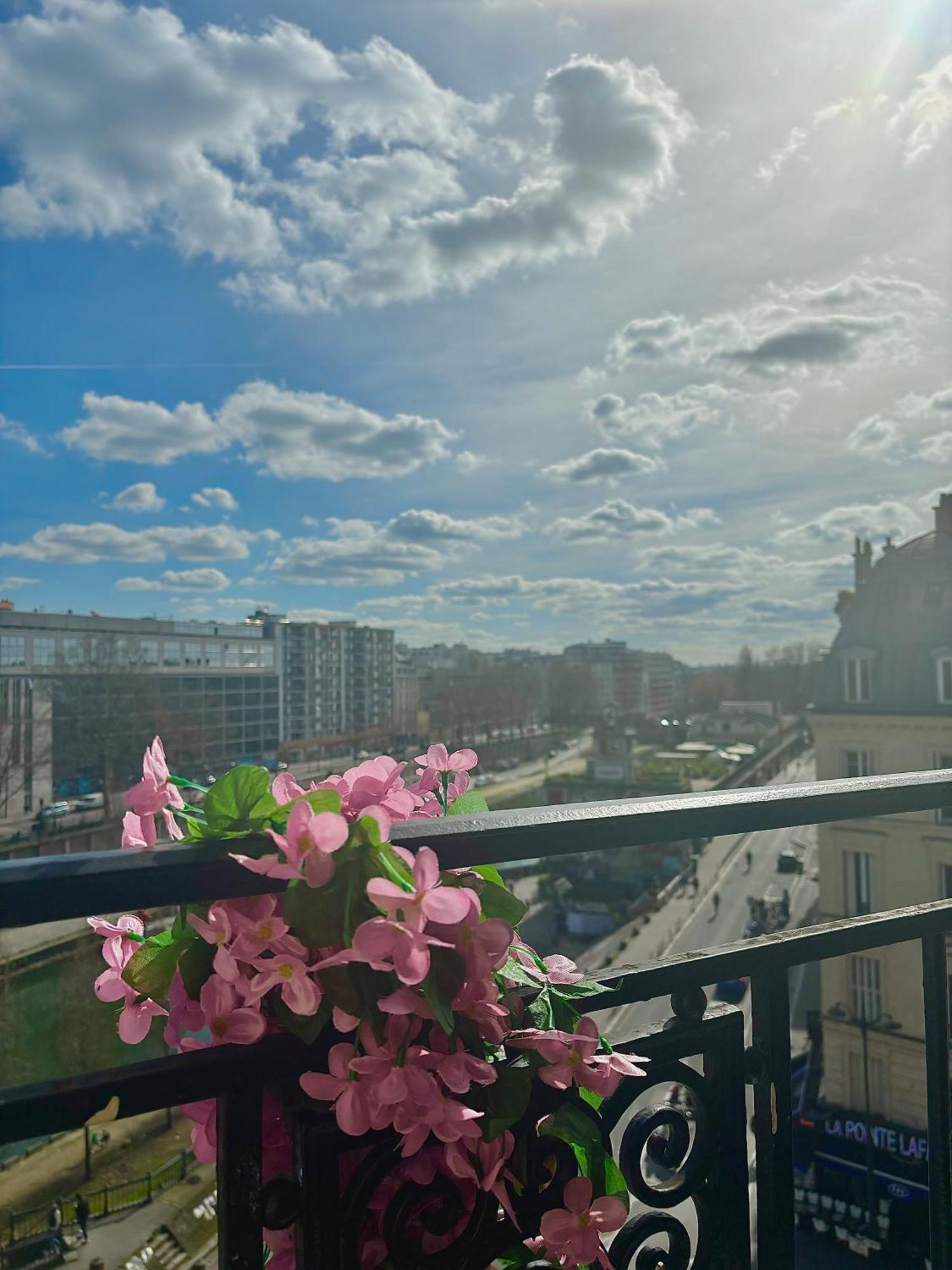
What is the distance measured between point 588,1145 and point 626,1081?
0.25ft

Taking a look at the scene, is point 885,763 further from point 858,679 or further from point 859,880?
point 859,880

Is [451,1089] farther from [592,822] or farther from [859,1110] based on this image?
[859,1110]

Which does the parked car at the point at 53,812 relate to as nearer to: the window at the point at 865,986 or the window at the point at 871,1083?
the window at the point at 865,986

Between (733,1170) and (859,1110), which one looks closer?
(733,1170)

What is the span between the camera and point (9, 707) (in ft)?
52.3

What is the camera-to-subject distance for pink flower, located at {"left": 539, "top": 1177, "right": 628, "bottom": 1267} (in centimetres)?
69

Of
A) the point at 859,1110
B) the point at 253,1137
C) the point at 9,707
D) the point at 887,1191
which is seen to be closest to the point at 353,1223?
the point at 253,1137

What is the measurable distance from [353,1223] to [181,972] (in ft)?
0.76

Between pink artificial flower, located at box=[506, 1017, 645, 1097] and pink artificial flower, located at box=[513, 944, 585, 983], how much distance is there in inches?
1.9

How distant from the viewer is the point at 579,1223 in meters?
0.70

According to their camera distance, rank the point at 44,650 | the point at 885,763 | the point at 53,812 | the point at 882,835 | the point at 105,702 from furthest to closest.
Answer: the point at 44,650 → the point at 105,702 → the point at 53,812 → the point at 885,763 → the point at 882,835

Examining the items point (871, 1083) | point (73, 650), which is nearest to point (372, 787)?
point (871, 1083)

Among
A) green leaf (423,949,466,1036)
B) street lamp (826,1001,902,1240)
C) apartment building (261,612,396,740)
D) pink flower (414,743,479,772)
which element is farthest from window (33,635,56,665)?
green leaf (423,949,466,1036)

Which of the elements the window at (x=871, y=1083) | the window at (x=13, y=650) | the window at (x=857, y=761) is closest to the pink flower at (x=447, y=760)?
the window at (x=857, y=761)
